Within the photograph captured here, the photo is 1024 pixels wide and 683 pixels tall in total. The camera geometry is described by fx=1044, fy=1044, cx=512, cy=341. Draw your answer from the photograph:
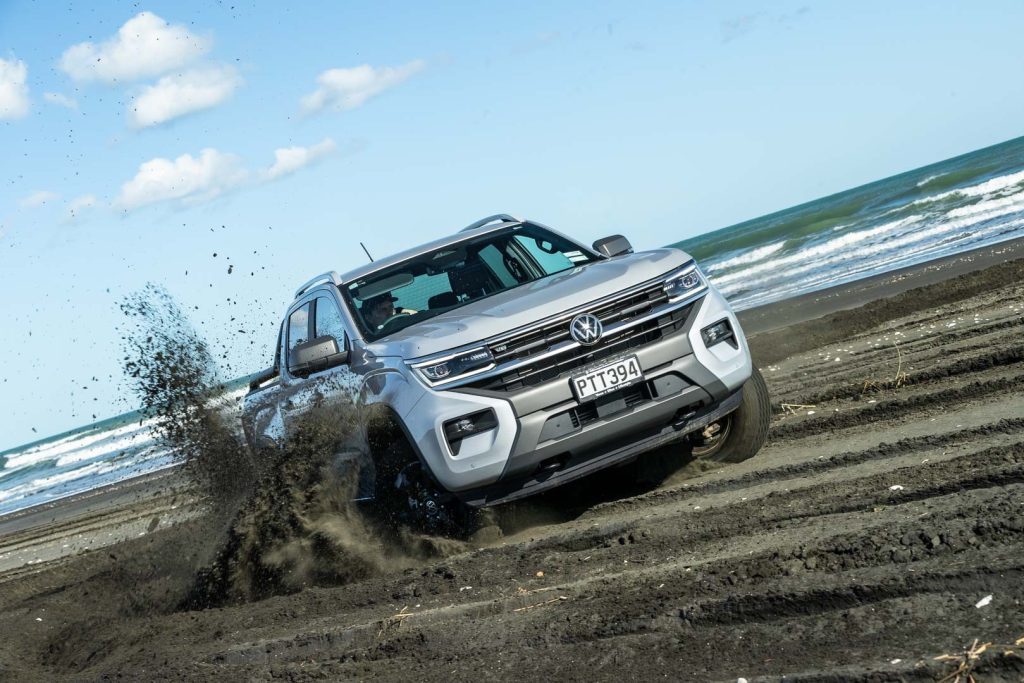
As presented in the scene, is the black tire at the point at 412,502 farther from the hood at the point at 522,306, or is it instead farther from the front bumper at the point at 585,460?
the hood at the point at 522,306

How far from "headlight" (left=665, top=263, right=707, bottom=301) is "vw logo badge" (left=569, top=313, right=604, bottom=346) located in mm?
551

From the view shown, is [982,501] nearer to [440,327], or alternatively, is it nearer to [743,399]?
[743,399]

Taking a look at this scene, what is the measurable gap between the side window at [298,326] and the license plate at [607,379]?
2815 mm

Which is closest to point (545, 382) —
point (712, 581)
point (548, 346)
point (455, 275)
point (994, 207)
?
point (548, 346)

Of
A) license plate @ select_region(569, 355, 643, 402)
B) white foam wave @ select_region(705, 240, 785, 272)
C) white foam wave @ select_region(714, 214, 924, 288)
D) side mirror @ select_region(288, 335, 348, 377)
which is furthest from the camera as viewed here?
white foam wave @ select_region(705, 240, 785, 272)

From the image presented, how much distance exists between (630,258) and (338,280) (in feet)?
6.62

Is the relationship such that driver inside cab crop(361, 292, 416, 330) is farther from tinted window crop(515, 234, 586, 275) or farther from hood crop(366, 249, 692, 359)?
tinted window crop(515, 234, 586, 275)

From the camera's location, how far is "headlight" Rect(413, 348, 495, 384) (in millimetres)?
5539

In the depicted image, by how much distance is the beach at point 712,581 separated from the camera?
137 inches

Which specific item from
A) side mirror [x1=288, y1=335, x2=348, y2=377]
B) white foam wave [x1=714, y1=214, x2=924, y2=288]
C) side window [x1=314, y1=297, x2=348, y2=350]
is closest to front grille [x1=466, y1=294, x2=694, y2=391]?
side mirror [x1=288, y1=335, x2=348, y2=377]

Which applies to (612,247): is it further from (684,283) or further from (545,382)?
(545,382)

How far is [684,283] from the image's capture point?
6.00 metres

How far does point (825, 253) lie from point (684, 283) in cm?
2596

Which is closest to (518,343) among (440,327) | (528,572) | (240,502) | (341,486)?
(440,327)
